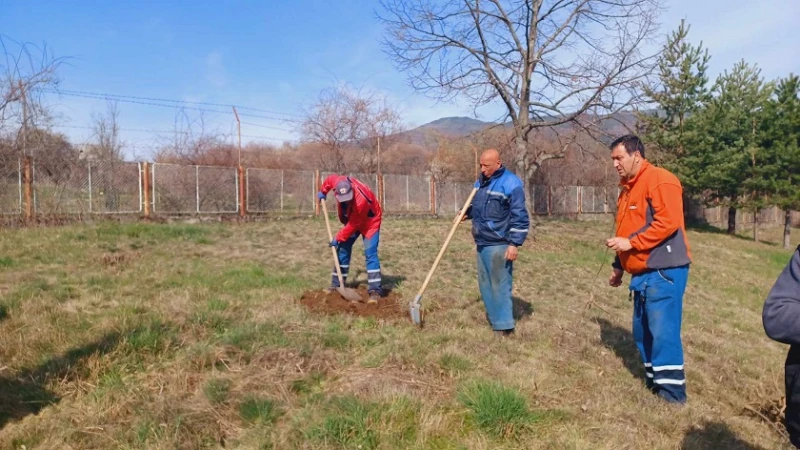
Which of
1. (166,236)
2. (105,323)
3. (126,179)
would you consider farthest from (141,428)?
(126,179)

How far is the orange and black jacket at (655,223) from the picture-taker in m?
3.92

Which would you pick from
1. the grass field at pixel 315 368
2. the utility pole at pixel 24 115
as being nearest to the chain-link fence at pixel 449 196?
the grass field at pixel 315 368

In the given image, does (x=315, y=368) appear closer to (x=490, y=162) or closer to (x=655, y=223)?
(x=490, y=162)

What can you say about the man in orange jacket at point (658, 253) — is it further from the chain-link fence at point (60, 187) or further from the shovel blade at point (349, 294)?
the chain-link fence at point (60, 187)

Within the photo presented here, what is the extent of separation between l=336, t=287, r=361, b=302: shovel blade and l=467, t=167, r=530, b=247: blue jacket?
1642 millimetres

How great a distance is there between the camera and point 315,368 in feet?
13.3

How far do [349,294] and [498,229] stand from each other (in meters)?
1.96

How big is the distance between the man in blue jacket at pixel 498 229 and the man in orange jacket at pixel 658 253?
1.07 m

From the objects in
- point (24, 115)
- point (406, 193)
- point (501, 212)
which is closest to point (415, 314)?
point (501, 212)

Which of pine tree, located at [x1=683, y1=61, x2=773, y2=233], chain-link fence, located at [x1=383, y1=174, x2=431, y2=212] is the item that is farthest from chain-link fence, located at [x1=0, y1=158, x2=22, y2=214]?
pine tree, located at [x1=683, y1=61, x2=773, y2=233]

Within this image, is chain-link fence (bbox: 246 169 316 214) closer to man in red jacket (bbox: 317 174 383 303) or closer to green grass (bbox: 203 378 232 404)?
man in red jacket (bbox: 317 174 383 303)

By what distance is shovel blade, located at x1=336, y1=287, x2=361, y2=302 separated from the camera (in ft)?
19.7

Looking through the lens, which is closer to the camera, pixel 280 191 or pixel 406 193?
pixel 280 191

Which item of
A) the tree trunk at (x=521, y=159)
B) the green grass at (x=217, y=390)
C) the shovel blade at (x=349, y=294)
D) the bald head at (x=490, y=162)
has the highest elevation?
the tree trunk at (x=521, y=159)
